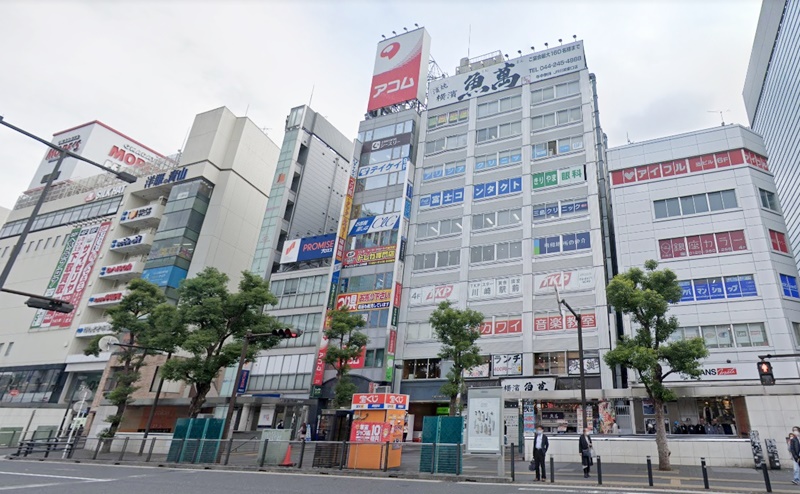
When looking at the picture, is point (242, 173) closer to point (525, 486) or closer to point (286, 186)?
point (286, 186)

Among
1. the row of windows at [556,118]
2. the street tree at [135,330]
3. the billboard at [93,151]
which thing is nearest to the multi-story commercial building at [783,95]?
the row of windows at [556,118]

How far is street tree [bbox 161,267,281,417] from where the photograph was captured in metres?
25.8

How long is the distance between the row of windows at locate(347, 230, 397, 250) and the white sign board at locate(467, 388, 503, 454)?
1135 inches

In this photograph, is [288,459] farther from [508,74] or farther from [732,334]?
[508,74]

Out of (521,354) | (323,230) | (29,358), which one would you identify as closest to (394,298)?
(521,354)

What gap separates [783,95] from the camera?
143 ft

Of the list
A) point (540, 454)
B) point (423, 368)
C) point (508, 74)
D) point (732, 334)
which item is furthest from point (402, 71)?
point (540, 454)

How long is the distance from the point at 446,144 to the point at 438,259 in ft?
42.4

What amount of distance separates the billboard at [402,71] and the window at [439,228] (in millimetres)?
15737

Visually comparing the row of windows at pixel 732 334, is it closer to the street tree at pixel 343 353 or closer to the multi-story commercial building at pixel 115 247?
the street tree at pixel 343 353

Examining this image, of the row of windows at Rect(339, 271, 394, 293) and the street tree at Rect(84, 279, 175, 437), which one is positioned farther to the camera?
the row of windows at Rect(339, 271, 394, 293)

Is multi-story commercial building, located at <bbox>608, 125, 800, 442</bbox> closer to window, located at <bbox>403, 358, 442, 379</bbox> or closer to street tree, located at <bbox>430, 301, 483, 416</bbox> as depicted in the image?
street tree, located at <bbox>430, 301, 483, 416</bbox>

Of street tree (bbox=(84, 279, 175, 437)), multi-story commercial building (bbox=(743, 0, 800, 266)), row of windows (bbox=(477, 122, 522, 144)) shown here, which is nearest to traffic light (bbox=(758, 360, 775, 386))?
multi-story commercial building (bbox=(743, 0, 800, 266))

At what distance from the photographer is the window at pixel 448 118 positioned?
1901 inches
